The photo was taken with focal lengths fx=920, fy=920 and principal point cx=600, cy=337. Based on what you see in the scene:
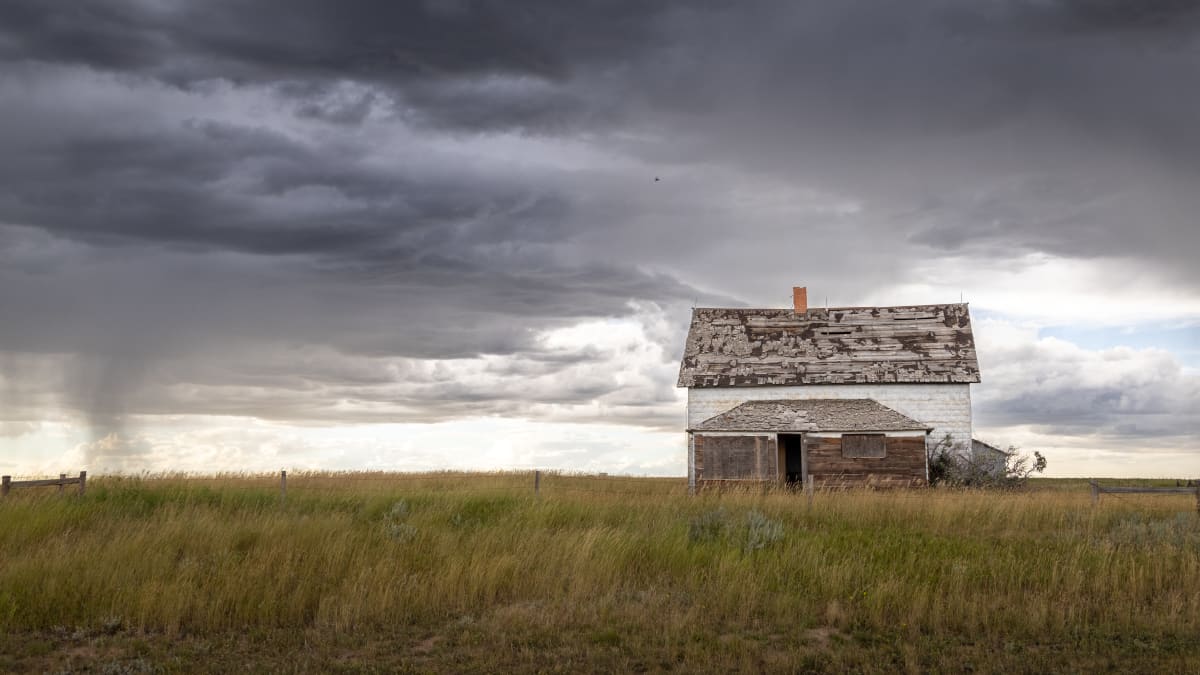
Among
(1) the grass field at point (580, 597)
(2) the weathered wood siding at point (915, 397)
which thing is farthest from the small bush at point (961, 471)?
(1) the grass field at point (580, 597)

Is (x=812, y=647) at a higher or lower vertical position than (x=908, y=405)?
lower

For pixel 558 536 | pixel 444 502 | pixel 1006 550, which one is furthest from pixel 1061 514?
pixel 444 502

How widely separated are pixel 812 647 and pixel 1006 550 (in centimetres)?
675

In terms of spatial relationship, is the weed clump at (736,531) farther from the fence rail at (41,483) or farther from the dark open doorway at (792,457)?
the dark open doorway at (792,457)

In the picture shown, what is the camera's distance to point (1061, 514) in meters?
20.8

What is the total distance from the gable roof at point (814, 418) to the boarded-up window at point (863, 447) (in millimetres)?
472

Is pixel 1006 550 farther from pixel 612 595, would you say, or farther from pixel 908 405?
pixel 908 405

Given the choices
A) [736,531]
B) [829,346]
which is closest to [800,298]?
[829,346]

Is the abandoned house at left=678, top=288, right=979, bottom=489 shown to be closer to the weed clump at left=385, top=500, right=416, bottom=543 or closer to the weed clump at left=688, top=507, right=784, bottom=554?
the weed clump at left=385, top=500, right=416, bottom=543

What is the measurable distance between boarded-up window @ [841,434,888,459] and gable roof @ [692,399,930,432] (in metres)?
0.47

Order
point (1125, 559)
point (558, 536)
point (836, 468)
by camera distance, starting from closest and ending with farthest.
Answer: point (1125, 559) < point (558, 536) < point (836, 468)

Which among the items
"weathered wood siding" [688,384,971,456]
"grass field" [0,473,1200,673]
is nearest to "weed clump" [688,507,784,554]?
"grass field" [0,473,1200,673]

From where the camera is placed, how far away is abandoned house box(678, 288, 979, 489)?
3278cm

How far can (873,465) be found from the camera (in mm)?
32688
